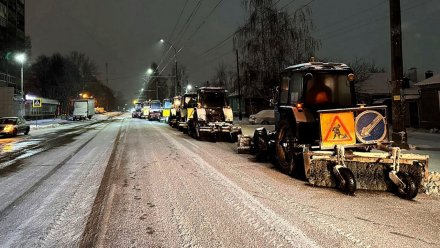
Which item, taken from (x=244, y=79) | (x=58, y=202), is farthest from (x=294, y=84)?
(x=244, y=79)

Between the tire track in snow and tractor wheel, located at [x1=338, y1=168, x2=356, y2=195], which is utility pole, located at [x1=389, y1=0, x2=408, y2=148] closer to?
tractor wheel, located at [x1=338, y1=168, x2=356, y2=195]

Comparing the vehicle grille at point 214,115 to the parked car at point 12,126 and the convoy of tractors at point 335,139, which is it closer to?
the convoy of tractors at point 335,139

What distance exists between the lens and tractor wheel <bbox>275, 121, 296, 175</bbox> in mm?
9633

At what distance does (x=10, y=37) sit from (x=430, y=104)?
3039 inches

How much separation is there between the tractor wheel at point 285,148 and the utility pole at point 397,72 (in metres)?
5.15

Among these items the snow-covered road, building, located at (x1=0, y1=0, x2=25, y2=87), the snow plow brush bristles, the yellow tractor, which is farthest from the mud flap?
building, located at (x1=0, y1=0, x2=25, y2=87)

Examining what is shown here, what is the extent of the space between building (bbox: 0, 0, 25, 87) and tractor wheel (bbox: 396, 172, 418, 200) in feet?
234

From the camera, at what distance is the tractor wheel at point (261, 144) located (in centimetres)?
1234

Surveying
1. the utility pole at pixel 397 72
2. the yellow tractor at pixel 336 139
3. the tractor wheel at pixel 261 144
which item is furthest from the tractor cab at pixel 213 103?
the yellow tractor at pixel 336 139

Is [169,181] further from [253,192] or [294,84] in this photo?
[294,84]

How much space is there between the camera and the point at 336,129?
8.53m

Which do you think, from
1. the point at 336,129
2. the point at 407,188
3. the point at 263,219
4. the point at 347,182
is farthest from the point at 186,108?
the point at 263,219

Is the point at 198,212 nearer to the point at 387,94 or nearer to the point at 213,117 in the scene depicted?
the point at 213,117

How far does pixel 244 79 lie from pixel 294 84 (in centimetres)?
2772
